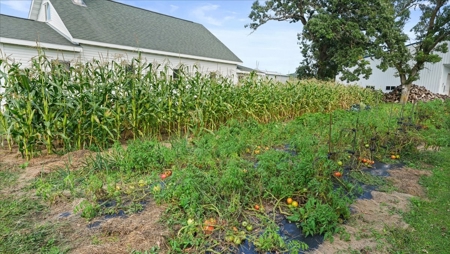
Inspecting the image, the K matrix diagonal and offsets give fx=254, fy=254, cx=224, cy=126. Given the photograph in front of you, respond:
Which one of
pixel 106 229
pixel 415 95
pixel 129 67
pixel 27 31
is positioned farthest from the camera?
pixel 415 95

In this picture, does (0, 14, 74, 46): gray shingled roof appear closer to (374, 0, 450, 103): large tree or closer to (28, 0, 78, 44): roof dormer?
(28, 0, 78, 44): roof dormer

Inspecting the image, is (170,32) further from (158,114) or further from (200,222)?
(200,222)

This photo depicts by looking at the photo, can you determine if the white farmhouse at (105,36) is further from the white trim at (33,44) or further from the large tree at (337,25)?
the large tree at (337,25)

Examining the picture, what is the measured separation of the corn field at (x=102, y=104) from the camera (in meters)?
3.92

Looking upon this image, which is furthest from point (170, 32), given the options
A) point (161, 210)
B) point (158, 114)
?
point (161, 210)

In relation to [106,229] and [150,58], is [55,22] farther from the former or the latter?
[106,229]

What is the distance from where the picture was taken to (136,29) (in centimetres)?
1268

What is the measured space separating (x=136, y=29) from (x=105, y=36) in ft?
7.79

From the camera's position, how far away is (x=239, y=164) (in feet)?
10.4

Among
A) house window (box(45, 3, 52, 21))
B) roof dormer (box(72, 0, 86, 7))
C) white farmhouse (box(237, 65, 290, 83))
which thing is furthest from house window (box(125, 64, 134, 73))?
roof dormer (box(72, 0, 86, 7))

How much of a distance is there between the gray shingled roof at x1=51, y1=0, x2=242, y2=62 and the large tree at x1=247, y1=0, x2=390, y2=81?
11.1 feet

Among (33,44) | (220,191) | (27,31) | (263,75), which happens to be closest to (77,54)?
(33,44)

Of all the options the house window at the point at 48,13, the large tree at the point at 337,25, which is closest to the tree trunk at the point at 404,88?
the large tree at the point at 337,25

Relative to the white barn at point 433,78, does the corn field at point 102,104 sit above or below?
below
